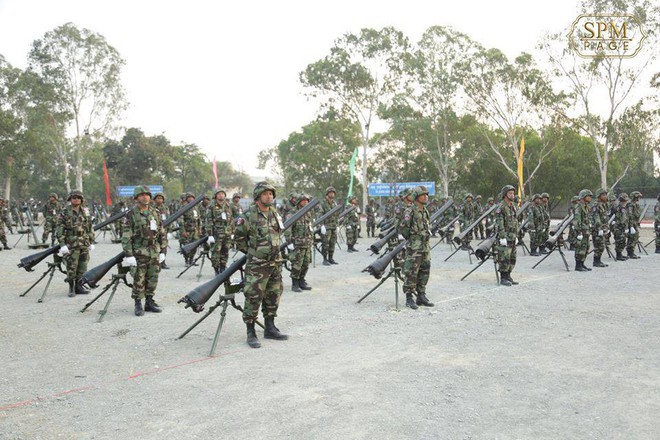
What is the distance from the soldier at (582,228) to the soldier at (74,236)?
10852 millimetres

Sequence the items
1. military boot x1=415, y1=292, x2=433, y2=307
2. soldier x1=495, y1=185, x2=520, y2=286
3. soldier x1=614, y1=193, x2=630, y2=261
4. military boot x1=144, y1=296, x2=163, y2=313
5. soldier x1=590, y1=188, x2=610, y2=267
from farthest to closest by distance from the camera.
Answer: soldier x1=614, y1=193, x2=630, y2=261 → soldier x1=590, y1=188, x2=610, y2=267 → soldier x1=495, y1=185, x2=520, y2=286 → military boot x1=415, y1=292, x2=433, y2=307 → military boot x1=144, y1=296, x2=163, y2=313

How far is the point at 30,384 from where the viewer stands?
4.96 metres

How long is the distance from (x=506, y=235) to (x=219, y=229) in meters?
6.37

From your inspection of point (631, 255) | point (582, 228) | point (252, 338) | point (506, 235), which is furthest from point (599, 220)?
point (252, 338)

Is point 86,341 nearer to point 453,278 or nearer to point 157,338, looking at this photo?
point 157,338

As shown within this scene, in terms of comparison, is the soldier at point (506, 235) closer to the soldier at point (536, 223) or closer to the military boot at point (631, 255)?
the soldier at point (536, 223)

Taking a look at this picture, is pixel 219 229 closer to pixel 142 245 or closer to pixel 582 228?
pixel 142 245

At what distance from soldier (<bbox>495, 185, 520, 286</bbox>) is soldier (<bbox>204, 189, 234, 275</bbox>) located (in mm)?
6015

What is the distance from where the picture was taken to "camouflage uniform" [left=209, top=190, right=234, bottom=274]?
1181cm

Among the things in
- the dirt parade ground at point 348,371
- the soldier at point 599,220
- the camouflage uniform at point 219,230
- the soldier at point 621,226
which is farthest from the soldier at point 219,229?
the soldier at point 621,226

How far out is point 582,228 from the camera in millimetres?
12172

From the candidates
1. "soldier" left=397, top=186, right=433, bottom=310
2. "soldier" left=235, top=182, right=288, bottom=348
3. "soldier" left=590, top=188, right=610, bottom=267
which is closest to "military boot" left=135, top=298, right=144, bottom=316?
"soldier" left=235, top=182, right=288, bottom=348

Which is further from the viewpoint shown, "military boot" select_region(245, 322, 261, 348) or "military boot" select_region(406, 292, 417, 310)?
"military boot" select_region(406, 292, 417, 310)

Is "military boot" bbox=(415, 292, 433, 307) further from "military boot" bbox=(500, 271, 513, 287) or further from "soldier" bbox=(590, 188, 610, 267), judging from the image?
"soldier" bbox=(590, 188, 610, 267)
